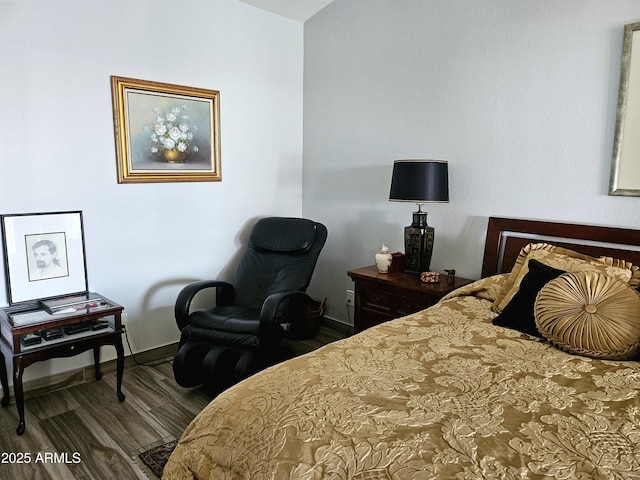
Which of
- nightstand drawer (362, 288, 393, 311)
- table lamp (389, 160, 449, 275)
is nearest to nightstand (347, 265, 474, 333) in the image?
nightstand drawer (362, 288, 393, 311)

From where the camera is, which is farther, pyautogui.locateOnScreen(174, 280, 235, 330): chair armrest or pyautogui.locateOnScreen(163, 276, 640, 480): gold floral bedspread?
pyautogui.locateOnScreen(174, 280, 235, 330): chair armrest

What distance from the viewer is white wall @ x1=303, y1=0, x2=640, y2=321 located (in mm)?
2572

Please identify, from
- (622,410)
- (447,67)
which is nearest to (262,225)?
(447,67)

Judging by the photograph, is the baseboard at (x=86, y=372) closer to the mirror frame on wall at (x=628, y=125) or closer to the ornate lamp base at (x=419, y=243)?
the ornate lamp base at (x=419, y=243)

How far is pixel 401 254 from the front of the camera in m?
3.32

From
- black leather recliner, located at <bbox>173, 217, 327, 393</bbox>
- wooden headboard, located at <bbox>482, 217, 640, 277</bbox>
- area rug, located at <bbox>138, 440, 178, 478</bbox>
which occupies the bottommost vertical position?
area rug, located at <bbox>138, 440, 178, 478</bbox>

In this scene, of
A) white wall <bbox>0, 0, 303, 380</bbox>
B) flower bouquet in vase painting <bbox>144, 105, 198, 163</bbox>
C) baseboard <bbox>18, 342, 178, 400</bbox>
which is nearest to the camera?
white wall <bbox>0, 0, 303, 380</bbox>

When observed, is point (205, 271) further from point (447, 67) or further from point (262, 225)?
point (447, 67)

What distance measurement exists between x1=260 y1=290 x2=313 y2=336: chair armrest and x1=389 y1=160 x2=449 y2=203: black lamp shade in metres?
0.92

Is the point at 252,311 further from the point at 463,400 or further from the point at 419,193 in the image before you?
the point at 463,400

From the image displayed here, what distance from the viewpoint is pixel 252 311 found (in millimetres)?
3096

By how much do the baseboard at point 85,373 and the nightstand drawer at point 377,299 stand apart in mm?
1478

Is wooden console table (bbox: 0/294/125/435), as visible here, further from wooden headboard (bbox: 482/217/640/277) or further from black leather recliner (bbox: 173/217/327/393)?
wooden headboard (bbox: 482/217/640/277)

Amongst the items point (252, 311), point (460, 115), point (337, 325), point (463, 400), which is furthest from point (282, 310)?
point (460, 115)
